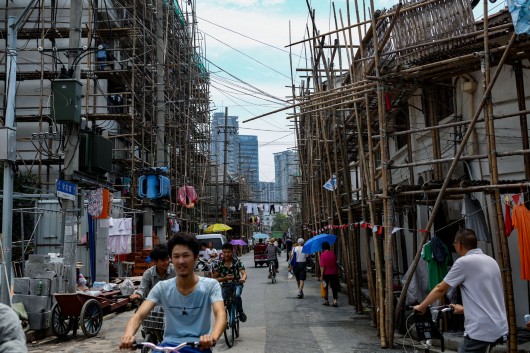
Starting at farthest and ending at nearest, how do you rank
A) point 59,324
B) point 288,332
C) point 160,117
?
1. point 160,117
2. point 288,332
3. point 59,324

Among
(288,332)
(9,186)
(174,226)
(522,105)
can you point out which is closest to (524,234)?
(522,105)

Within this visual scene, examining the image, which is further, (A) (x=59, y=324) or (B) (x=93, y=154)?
(B) (x=93, y=154)

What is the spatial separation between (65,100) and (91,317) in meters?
4.88

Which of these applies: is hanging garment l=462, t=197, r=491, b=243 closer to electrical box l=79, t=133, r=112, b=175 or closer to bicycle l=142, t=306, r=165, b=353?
bicycle l=142, t=306, r=165, b=353

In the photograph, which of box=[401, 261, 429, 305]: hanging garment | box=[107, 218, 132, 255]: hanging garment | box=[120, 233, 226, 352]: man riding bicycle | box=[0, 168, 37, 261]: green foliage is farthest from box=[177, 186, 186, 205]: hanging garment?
box=[120, 233, 226, 352]: man riding bicycle

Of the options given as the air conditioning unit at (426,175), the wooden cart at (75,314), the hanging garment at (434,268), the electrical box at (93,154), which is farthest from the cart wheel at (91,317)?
the air conditioning unit at (426,175)

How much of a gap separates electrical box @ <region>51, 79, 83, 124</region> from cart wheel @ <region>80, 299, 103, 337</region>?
4.20 metres

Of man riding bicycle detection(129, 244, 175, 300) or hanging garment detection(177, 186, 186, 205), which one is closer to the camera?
man riding bicycle detection(129, 244, 175, 300)

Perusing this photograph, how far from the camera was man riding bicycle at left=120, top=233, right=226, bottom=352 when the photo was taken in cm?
378

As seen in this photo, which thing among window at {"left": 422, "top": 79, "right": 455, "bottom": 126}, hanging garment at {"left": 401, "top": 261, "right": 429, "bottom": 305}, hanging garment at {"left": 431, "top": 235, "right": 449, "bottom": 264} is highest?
window at {"left": 422, "top": 79, "right": 455, "bottom": 126}

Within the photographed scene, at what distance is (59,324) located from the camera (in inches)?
400

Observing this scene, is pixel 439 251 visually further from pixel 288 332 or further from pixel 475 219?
pixel 288 332

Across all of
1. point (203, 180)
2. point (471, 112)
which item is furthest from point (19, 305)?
point (203, 180)

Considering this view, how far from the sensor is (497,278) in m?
4.52
